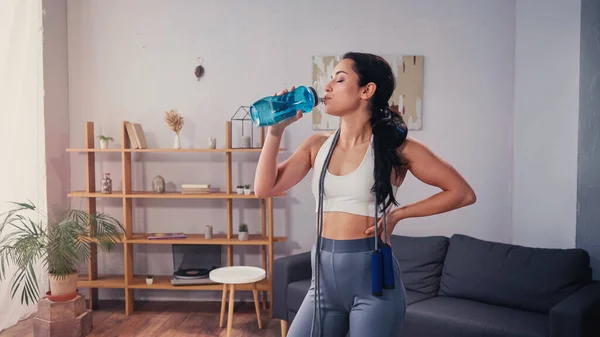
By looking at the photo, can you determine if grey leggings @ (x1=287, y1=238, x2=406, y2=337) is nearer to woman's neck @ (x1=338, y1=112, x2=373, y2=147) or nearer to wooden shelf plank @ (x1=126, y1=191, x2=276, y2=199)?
woman's neck @ (x1=338, y1=112, x2=373, y2=147)

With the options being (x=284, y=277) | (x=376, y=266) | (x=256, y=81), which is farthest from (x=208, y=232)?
(x=376, y=266)

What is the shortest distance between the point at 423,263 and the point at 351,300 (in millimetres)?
2153

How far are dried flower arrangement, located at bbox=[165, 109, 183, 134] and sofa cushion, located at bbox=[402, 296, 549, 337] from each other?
208cm

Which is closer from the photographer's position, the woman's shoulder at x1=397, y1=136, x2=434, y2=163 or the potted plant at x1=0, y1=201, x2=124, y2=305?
the woman's shoulder at x1=397, y1=136, x2=434, y2=163

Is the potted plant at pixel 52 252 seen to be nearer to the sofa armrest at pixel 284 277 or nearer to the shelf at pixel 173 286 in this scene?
the shelf at pixel 173 286

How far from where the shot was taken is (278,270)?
11.6 ft

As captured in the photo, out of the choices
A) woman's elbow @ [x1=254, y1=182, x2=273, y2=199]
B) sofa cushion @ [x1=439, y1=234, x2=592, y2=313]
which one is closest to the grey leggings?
woman's elbow @ [x1=254, y1=182, x2=273, y2=199]

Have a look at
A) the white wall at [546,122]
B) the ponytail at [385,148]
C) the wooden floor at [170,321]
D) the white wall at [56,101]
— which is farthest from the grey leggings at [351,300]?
the white wall at [56,101]

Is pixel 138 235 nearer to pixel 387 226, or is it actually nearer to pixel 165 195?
pixel 165 195

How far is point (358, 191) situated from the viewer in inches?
57.4

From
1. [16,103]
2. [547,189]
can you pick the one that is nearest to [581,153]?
[547,189]

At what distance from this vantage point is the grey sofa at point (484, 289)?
8.80 ft

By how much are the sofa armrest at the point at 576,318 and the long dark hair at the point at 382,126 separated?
58.6 inches

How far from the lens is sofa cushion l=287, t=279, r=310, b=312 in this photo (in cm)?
338
